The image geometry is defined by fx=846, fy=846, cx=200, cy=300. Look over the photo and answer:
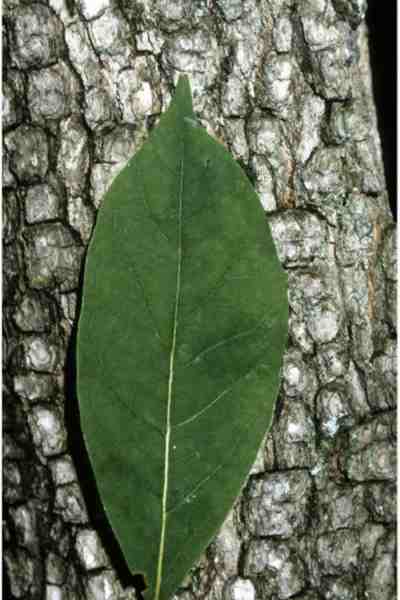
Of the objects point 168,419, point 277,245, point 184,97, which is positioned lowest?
point 168,419

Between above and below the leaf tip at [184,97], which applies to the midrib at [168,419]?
below

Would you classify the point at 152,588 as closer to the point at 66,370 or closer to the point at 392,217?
the point at 66,370

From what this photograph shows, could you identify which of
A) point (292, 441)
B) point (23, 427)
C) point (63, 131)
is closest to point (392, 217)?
point (292, 441)

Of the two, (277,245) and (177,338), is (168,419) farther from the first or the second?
(277,245)

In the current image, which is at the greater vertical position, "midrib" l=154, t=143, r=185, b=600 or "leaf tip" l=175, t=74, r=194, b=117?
"leaf tip" l=175, t=74, r=194, b=117

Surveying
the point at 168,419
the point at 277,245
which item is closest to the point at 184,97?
the point at 277,245
